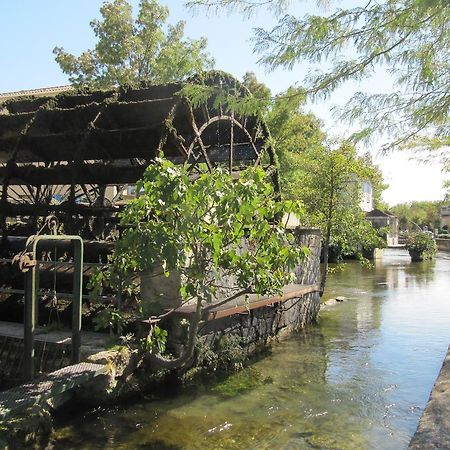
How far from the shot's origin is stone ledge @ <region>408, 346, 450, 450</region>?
3.30m

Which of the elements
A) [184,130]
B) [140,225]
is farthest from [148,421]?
[184,130]

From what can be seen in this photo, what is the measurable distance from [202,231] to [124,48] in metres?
18.7

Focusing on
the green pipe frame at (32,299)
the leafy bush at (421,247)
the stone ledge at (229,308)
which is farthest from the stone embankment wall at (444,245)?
the green pipe frame at (32,299)

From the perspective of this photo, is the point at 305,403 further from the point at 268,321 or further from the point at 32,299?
the point at 32,299

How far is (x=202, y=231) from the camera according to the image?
437cm

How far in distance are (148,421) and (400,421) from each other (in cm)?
251

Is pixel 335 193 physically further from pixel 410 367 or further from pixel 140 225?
pixel 140 225

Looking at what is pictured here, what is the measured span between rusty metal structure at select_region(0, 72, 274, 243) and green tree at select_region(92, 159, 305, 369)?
297 cm

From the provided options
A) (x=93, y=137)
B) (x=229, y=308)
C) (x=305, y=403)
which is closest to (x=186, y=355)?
(x=229, y=308)

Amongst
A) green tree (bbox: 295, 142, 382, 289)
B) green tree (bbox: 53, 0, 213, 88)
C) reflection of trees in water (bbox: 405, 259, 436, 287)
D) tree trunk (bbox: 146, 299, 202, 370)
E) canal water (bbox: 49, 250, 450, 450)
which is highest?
A: green tree (bbox: 53, 0, 213, 88)

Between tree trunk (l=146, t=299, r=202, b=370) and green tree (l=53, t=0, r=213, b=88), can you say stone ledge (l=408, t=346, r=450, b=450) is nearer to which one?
tree trunk (l=146, t=299, r=202, b=370)

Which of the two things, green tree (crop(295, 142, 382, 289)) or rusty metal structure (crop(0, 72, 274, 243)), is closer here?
rusty metal structure (crop(0, 72, 274, 243))

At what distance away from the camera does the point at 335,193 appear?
11.6m

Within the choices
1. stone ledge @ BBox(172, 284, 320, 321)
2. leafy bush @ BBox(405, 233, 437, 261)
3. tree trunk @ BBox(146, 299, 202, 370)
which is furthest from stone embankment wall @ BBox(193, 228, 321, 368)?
leafy bush @ BBox(405, 233, 437, 261)
